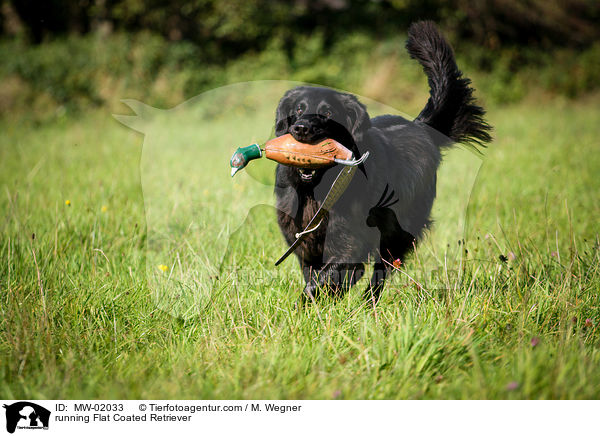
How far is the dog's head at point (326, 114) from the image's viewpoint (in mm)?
2154

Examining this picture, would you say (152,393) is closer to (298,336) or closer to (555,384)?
(298,336)

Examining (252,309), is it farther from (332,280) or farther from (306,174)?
(306,174)

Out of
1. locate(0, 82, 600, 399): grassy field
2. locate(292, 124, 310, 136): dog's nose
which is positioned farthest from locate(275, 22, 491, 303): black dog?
locate(0, 82, 600, 399): grassy field

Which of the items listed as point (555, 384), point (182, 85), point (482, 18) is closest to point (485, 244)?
point (555, 384)

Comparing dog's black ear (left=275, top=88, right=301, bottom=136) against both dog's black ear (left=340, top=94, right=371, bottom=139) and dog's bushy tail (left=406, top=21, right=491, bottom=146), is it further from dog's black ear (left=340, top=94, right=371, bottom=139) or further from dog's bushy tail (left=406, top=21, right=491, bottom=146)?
dog's bushy tail (left=406, top=21, right=491, bottom=146)

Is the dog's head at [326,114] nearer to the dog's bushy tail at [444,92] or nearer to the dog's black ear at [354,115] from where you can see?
the dog's black ear at [354,115]

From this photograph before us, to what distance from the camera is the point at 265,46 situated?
13.6 metres

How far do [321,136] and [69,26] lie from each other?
590 inches

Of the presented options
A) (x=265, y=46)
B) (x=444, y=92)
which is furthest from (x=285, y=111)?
(x=265, y=46)

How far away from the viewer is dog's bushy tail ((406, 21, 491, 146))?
2934 millimetres
